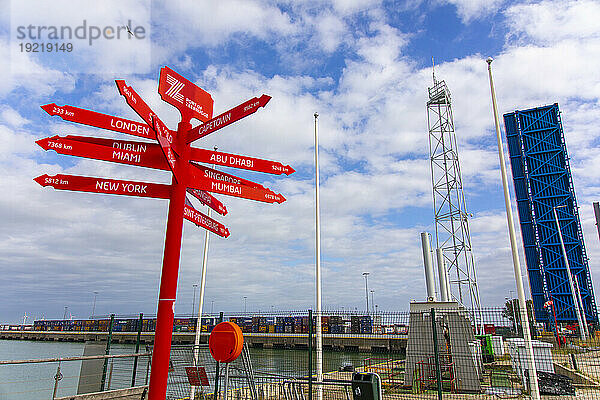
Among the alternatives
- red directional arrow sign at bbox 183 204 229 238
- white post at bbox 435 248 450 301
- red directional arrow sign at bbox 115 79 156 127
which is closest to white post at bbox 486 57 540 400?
red directional arrow sign at bbox 183 204 229 238

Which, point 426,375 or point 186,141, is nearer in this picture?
point 186,141

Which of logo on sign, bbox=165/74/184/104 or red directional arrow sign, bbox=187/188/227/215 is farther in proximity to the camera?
red directional arrow sign, bbox=187/188/227/215

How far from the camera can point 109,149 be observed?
5.92 meters

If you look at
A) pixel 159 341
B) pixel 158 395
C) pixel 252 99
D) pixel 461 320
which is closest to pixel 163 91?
pixel 252 99

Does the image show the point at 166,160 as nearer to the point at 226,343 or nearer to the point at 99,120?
the point at 99,120

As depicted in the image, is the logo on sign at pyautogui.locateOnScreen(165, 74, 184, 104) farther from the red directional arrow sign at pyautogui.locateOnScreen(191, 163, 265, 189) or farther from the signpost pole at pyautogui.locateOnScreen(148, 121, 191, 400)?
the red directional arrow sign at pyautogui.locateOnScreen(191, 163, 265, 189)

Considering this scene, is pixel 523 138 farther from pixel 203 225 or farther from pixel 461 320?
pixel 203 225

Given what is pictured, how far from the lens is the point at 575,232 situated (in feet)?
145

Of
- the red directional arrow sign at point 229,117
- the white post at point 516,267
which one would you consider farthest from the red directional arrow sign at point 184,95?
the white post at point 516,267

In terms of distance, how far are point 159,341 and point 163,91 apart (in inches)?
165

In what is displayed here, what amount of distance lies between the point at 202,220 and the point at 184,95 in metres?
2.39

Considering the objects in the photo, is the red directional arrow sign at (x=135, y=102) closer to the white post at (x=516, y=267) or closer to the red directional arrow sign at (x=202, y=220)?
the red directional arrow sign at (x=202, y=220)

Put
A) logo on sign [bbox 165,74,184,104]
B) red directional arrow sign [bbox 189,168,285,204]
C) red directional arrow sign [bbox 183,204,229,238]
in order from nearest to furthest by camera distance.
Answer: red directional arrow sign [bbox 189,168,285,204], logo on sign [bbox 165,74,184,104], red directional arrow sign [bbox 183,204,229,238]

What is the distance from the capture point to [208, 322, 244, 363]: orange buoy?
7.47 metres
